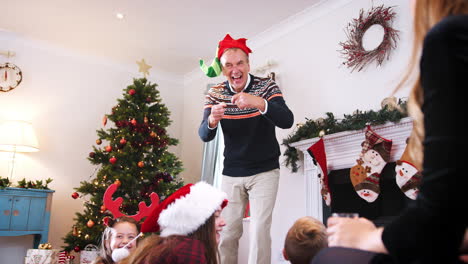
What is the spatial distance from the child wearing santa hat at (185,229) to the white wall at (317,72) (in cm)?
212

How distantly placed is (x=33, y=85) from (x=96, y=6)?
1.42m

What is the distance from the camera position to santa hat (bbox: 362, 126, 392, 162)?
2943mm

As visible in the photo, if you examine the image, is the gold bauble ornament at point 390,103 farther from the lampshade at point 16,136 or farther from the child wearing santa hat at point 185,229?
the lampshade at point 16,136

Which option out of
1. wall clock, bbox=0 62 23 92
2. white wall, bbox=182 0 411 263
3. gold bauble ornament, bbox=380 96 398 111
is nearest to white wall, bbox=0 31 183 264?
wall clock, bbox=0 62 23 92

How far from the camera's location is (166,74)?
19.0 ft

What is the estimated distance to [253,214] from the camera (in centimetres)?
237

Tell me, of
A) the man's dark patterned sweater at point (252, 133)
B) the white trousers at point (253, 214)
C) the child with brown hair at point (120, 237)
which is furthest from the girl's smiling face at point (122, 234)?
the man's dark patterned sweater at point (252, 133)

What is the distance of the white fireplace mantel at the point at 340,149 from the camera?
2965mm

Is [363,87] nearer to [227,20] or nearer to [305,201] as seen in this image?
[305,201]

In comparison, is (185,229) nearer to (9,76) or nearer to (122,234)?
(122,234)

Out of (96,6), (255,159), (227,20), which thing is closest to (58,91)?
(96,6)

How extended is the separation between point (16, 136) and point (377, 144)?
354 centimetres

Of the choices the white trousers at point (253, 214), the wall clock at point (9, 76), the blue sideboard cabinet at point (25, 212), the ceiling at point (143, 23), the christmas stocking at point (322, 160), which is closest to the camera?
the white trousers at point (253, 214)

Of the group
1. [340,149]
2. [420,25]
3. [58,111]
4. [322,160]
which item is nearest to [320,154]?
[322,160]
